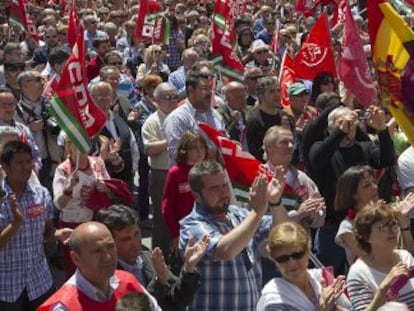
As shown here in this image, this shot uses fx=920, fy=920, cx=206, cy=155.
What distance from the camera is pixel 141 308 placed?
3.57m

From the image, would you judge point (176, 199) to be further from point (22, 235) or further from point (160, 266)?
point (160, 266)

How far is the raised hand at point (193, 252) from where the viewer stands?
168 inches

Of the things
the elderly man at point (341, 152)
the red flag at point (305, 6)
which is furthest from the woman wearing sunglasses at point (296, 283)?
the red flag at point (305, 6)

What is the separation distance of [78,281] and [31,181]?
1814 mm

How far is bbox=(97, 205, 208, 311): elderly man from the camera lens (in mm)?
4270

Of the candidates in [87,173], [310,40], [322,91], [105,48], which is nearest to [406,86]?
[87,173]

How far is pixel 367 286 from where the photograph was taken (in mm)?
4605

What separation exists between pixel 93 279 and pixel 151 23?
9.02 m

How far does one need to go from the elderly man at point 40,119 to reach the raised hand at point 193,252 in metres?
3.88

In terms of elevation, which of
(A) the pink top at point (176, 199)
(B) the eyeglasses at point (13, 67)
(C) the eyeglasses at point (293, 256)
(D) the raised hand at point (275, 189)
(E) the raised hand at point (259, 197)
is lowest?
(A) the pink top at point (176, 199)

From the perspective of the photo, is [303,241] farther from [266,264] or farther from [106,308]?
[266,264]

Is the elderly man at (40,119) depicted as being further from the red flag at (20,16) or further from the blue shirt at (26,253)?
the red flag at (20,16)

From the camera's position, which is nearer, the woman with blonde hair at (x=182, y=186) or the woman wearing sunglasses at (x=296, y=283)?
the woman wearing sunglasses at (x=296, y=283)

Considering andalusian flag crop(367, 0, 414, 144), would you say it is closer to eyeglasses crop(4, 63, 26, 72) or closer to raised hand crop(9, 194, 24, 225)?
raised hand crop(9, 194, 24, 225)
